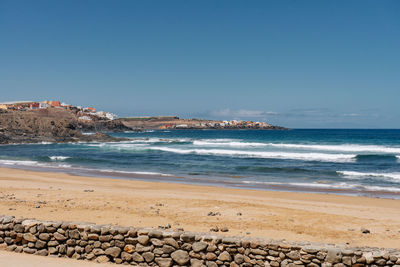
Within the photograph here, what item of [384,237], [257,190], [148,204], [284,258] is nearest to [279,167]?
[257,190]

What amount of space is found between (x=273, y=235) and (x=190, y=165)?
65.3 ft

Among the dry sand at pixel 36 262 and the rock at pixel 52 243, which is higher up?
the rock at pixel 52 243

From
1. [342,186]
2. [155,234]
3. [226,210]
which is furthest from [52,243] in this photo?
[342,186]

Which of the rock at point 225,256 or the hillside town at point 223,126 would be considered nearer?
the rock at point 225,256

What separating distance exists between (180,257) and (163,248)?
36 centimetres

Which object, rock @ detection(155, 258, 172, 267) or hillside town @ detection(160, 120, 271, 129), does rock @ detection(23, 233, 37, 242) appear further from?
hillside town @ detection(160, 120, 271, 129)

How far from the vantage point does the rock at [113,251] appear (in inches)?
279

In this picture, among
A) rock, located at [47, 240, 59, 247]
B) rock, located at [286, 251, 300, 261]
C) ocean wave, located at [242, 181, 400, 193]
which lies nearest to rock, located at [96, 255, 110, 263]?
rock, located at [47, 240, 59, 247]

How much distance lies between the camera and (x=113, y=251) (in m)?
7.11

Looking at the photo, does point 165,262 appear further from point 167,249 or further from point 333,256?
point 333,256

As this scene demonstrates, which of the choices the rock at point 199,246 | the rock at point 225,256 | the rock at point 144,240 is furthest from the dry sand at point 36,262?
the rock at point 225,256

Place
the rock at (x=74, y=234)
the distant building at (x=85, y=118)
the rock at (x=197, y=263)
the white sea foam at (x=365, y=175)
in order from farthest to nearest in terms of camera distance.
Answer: the distant building at (x=85, y=118) → the white sea foam at (x=365, y=175) → the rock at (x=74, y=234) → the rock at (x=197, y=263)

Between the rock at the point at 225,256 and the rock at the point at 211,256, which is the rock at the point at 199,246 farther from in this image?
the rock at the point at 225,256

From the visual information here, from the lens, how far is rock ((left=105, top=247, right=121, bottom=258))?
709 cm
